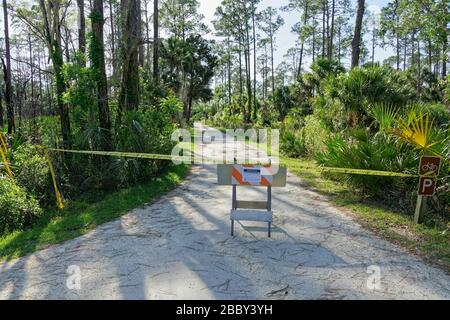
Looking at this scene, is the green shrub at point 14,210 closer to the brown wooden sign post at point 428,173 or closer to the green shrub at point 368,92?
the brown wooden sign post at point 428,173

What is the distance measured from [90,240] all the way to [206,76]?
1342 inches

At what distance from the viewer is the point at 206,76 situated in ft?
124

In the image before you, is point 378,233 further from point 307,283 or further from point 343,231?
point 307,283

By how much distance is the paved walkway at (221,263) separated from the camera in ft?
11.9

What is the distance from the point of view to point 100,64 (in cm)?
934

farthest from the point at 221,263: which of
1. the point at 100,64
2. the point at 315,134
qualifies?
the point at 315,134

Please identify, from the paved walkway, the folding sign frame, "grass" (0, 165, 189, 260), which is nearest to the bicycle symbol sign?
the paved walkway

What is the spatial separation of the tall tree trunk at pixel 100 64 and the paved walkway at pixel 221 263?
4162 mm

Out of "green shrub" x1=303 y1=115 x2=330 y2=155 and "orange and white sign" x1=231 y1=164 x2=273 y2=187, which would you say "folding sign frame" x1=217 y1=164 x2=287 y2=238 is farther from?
"green shrub" x1=303 y1=115 x2=330 y2=155

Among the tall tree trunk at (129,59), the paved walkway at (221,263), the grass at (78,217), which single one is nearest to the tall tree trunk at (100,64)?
the tall tree trunk at (129,59)

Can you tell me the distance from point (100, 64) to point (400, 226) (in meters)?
8.00

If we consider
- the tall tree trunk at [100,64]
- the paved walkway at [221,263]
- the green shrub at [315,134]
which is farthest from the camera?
the green shrub at [315,134]

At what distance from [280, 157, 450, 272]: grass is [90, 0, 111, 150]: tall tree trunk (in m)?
5.99

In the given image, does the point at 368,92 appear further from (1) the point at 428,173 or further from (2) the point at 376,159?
(1) the point at 428,173
